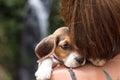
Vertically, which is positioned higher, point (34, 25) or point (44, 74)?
point (44, 74)

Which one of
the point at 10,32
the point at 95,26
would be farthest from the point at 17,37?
the point at 95,26

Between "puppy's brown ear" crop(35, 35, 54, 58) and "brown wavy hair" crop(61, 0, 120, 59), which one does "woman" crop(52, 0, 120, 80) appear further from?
"puppy's brown ear" crop(35, 35, 54, 58)

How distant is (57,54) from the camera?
2348mm

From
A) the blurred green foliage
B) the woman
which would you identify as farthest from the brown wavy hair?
the blurred green foliage

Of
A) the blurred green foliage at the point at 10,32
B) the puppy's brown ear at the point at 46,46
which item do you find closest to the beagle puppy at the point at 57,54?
the puppy's brown ear at the point at 46,46

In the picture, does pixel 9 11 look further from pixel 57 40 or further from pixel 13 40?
pixel 57 40

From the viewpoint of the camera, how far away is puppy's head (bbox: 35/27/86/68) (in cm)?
228

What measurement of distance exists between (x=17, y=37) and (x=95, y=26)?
585cm

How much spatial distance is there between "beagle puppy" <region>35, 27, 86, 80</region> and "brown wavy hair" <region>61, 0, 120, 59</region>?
5 cm

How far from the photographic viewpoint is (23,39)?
7.30 m

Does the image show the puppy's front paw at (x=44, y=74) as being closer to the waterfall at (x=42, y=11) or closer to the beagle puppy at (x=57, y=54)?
the beagle puppy at (x=57, y=54)

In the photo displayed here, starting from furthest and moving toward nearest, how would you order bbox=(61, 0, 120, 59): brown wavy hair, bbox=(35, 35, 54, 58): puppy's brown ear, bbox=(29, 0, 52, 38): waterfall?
bbox=(29, 0, 52, 38): waterfall, bbox=(35, 35, 54, 58): puppy's brown ear, bbox=(61, 0, 120, 59): brown wavy hair

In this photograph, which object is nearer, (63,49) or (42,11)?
(63,49)

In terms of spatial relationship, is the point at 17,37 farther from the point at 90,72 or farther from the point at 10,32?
the point at 90,72
